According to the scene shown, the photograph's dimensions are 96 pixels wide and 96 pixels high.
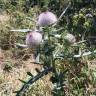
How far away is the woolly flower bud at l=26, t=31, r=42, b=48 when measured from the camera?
5.71 ft

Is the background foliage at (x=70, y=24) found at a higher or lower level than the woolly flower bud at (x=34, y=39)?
higher

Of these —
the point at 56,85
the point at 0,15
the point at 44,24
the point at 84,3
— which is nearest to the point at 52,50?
the point at 44,24

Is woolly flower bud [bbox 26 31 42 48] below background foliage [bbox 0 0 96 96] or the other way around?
below

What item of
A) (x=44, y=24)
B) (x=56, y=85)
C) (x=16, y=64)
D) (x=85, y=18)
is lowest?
(x=56, y=85)

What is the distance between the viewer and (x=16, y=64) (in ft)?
12.9

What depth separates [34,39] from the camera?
68.2 inches

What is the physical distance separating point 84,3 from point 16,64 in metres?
1.28

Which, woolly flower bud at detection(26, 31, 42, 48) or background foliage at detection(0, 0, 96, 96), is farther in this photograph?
background foliage at detection(0, 0, 96, 96)

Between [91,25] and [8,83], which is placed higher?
[91,25]

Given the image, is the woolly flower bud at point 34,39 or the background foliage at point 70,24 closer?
the woolly flower bud at point 34,39

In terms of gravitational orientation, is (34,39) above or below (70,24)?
below

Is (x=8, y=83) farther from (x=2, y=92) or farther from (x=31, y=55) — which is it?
(x=31, y=55)

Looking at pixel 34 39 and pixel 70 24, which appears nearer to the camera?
pixel 34 39

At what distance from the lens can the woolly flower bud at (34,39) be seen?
1.74m
